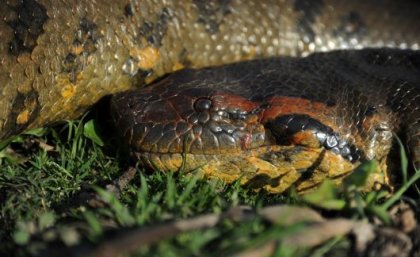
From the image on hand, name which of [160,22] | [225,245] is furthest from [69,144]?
[225,245]

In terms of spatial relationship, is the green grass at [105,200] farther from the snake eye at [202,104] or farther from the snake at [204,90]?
the snake eye at [202,104]

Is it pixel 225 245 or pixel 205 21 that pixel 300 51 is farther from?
pixel 225 245

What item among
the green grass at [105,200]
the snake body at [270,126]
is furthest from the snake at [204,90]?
the green grass at [105,200]

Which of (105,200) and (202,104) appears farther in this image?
(202,104)

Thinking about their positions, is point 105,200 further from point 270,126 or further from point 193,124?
point 270,126

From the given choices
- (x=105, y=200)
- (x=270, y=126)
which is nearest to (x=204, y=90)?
(x=270, y=126)

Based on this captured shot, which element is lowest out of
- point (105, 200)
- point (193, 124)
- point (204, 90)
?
point (105, 200)

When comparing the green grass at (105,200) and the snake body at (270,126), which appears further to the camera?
the snake body at (270,126)
